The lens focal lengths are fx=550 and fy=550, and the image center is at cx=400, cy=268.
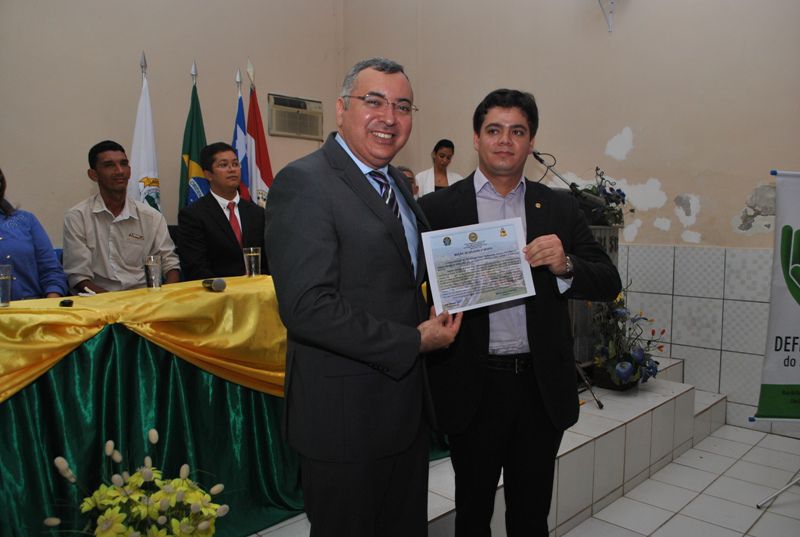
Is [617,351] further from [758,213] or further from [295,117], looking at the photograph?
[295,117]

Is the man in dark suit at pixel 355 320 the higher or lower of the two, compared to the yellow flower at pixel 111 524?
higher

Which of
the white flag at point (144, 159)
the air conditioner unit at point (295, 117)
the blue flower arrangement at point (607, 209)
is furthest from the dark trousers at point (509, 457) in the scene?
the air conditioner unit at point (295, 117)

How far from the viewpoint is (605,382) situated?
3.37 m

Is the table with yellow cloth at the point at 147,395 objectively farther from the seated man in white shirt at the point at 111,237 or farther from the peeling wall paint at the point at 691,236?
the peeling wall paint at the point at 691,236

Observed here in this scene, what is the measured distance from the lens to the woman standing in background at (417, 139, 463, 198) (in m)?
5.15

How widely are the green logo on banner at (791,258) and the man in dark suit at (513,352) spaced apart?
1.45m

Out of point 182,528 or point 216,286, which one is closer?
point 182,528

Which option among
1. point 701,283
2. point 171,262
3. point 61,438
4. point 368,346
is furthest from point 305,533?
point 701,283

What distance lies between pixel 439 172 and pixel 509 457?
3.87 metres

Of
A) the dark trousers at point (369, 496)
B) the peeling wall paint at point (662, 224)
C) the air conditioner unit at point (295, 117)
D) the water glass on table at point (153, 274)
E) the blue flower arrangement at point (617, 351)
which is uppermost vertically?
the air conditioner unit at point (295, 117)

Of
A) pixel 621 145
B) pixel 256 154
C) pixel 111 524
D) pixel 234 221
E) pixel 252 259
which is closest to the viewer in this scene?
pixel 111 524

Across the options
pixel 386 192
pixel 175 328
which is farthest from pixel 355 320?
pixel 175 328

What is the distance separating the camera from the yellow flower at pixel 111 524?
939 mm

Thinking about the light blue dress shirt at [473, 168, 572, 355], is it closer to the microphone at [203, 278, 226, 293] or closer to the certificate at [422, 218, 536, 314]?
the certificate at [422, 218, 536, 314]
